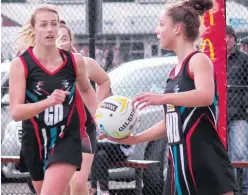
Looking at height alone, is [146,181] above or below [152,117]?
below

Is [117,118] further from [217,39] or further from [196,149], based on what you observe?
[217,39]

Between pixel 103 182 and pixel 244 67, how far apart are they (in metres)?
1.89

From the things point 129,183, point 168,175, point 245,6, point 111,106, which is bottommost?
point 129,183

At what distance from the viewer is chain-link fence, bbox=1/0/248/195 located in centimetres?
844

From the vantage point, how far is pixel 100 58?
9219 mm

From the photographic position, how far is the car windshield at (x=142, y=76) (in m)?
8.90

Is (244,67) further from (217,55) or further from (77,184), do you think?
(77,184)

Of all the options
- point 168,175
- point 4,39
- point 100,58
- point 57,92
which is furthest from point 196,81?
point 4,39

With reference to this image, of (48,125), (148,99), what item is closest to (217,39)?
(48,125)

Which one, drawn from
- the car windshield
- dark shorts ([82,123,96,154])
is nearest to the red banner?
dark shorts ([82,123,96,154])

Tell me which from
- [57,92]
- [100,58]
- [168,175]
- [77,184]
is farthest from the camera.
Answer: [100,58]

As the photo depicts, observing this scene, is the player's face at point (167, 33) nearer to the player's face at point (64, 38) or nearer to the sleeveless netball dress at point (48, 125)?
the sleeveless netball dress at point (48, 125)

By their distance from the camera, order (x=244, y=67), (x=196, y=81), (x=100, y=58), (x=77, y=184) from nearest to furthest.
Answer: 1. (x=196, y=81)
2. (x=77, y=184)
3. (x=244, y=67)
4. (x=100, y=58)

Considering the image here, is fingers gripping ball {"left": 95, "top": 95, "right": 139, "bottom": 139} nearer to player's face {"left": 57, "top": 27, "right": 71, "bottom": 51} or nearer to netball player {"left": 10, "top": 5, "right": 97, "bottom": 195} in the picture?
netball player {"left": 10, "top": 5, "right": 97, "bottom": 195}
